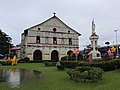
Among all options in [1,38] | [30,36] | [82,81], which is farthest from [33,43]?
[82,81]

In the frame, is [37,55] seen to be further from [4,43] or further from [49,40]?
[4,43]

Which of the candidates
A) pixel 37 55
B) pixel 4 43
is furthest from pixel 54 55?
pixel 4 43

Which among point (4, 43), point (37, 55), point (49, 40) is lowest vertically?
point (37, 55)

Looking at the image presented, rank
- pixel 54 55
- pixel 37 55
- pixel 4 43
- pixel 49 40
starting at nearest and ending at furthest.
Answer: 1. pixel 37 55
2. pixel 49 40
3. pixel 54 55
4. pixel 4 43

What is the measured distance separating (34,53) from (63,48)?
24.5 feet

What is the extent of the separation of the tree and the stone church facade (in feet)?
52.0

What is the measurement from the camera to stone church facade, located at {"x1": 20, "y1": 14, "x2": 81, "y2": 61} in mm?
49812

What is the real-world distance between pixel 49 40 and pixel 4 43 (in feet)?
72.3

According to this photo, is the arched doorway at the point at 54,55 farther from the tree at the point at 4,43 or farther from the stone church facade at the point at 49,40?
the tree at the point at 4,43

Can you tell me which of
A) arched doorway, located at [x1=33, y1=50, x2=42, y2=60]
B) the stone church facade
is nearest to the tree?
the stone church facade

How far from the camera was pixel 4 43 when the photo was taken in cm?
6762

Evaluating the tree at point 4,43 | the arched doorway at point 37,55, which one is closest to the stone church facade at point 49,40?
the arched doorway at point 37,55

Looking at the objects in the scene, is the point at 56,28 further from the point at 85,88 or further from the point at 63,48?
the point at 85,88

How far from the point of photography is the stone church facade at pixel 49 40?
1961 inches
